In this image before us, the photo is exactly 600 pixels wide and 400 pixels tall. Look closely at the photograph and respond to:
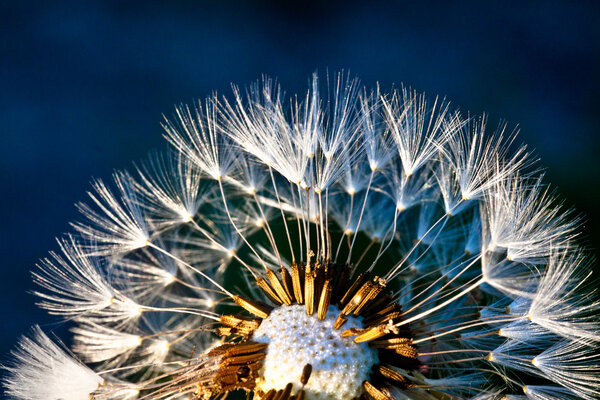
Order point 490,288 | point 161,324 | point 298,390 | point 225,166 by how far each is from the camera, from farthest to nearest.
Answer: point 161,324
point 225,166
point 490,288
point 298,390

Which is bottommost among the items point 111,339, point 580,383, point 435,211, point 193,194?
point 580,383

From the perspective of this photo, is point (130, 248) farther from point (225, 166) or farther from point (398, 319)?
point (398, 319)

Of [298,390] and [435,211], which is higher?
[435,211]

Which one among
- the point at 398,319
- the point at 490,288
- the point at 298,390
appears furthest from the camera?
the point at 490,288

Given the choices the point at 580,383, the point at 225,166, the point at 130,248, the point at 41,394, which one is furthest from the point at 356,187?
the point at 41,394

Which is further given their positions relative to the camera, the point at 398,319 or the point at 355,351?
the point at 398,319
